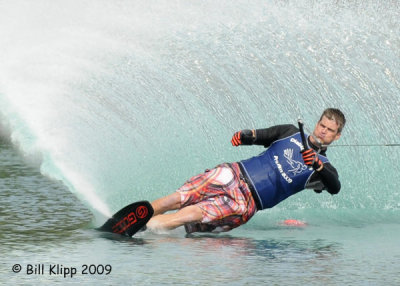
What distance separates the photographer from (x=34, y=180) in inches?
365

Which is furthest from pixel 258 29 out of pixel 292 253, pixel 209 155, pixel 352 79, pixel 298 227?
pixel 292 253

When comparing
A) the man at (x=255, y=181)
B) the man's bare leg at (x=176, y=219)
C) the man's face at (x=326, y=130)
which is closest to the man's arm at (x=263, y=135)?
→ the man at (x=255, y=181)

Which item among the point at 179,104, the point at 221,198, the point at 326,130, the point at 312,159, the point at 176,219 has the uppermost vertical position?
the point at 179,104

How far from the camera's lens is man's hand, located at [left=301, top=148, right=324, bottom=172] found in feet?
22.3

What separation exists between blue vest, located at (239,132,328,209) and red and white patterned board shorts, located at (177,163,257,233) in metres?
0.10

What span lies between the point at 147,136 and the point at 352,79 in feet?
8.26

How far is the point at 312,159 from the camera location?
6812 millimetres

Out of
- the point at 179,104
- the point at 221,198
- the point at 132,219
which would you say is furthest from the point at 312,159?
the point at 179,104

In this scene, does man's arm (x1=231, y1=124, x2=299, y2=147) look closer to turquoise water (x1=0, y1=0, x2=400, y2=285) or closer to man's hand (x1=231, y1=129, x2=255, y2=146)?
man's hand (x1=231, y1=129, x2=255, y2=146)

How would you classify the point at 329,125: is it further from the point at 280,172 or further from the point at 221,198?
the point at 221,198

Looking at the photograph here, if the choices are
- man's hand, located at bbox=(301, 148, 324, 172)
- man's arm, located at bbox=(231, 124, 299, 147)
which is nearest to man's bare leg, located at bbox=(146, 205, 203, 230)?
man's arm, located at bbox=(231, 124, 299, 147)

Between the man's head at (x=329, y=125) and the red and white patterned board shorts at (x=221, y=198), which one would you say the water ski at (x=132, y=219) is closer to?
the red and white patterned board shorts at (x=221, y=198)

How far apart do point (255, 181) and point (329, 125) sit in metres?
0.72

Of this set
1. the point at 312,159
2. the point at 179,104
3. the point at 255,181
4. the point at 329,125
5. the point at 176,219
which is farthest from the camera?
the point at 179,104
